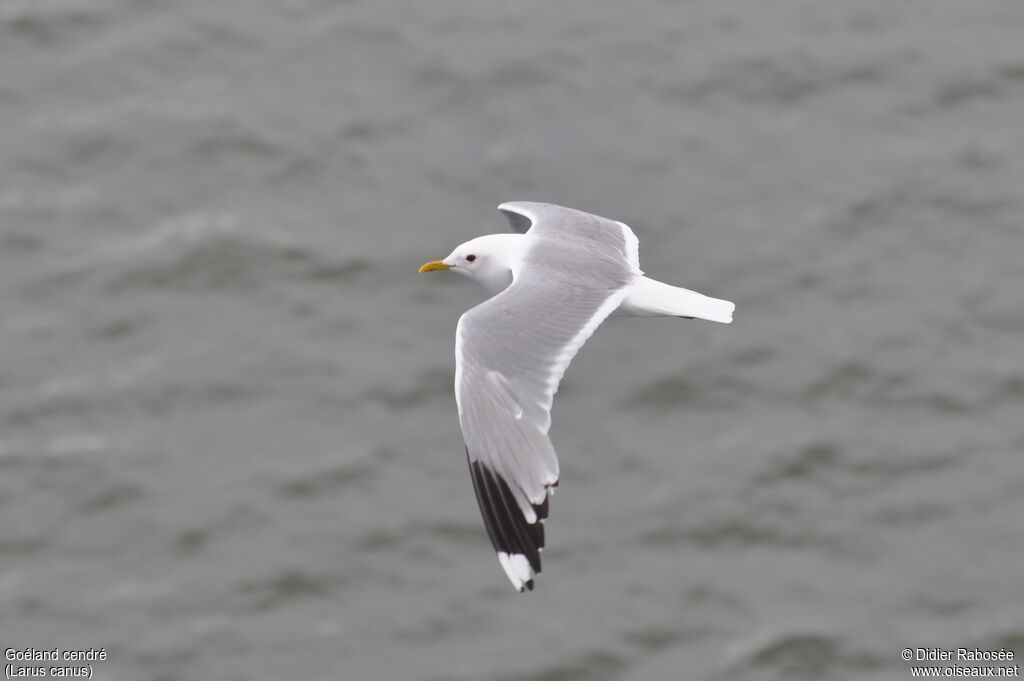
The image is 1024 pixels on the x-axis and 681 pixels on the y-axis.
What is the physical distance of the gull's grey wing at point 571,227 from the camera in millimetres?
9633

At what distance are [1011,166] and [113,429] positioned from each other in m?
7.66

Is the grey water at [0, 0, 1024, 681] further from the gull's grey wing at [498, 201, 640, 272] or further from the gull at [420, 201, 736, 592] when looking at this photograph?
the gull at [420, 201, 736, 592]

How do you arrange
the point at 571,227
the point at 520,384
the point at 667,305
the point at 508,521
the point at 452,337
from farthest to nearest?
1. the point at 452,337
2. the point at 571,227
3. the point at 667,305
4. the point at 520,384
5. the point at 508,521

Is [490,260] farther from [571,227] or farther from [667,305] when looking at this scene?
[667,305]

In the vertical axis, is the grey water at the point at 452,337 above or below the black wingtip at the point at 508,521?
below

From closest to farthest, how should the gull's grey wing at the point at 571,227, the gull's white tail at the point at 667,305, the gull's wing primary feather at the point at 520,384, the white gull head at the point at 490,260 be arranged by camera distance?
the gull's wing primary feather at the point at 520,384 → the gull's white tail at the point at 667,305 → the white gull head at the point at 490,260 → the gull's grey wing at the point at 571,227

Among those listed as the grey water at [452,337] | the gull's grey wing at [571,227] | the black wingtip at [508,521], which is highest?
the gull's grey wing at [571,227]

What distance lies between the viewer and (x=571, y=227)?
32.2ft

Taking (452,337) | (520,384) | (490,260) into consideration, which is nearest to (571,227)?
(490,260)

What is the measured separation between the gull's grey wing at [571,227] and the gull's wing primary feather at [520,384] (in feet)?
2.40

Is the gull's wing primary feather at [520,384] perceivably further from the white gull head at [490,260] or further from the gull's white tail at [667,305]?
the white gull head at [490,260]

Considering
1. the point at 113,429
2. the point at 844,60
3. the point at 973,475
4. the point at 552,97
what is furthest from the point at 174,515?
the point at 844,60

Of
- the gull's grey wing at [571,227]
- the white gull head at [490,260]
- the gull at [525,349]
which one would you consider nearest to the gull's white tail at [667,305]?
the gull at [525,349]

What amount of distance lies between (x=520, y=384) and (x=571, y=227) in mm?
2001
